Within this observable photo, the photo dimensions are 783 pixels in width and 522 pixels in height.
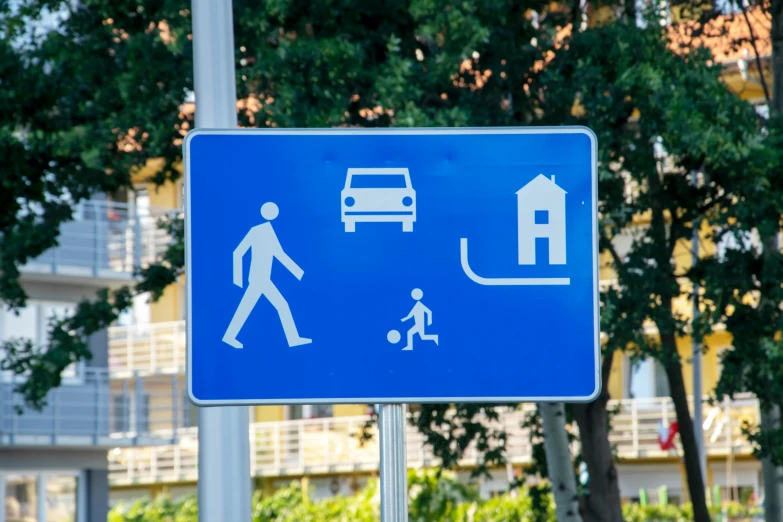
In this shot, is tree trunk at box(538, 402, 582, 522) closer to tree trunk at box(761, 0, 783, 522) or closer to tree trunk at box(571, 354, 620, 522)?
tree trunk at box(571, 354, 620, 522)

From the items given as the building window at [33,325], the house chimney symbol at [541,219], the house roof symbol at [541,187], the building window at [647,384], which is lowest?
the house chimney symbol at [541,219]

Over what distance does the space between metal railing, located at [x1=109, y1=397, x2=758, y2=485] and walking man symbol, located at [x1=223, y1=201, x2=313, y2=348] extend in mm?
39330

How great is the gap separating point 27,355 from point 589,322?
566 inches

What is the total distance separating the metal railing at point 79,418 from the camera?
28797 millimetres

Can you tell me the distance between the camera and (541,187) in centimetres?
367

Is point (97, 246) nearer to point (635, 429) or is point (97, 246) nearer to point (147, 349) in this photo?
point (635, 429)

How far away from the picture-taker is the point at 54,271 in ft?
100

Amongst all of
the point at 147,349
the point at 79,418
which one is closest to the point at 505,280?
Answer: the point at 79,418

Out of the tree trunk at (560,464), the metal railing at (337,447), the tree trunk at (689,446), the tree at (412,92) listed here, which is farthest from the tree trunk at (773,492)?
the metal railing at (337,447)

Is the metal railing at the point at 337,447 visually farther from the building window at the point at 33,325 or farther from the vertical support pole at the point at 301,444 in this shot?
the building window at the point at 33,325

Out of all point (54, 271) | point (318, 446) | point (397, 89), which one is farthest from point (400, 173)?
point (318, 446)

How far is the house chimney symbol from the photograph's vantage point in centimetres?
364

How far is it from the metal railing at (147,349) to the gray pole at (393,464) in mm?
45786

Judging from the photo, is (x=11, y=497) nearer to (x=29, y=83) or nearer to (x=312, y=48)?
(x=29, y=83)
